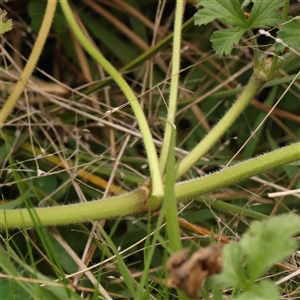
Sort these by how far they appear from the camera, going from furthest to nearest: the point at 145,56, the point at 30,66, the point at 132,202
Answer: the point at 145,56 → the point at 30,66 → the point at 132,202

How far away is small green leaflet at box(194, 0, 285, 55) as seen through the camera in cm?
92

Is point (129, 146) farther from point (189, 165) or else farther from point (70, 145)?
point (189, 165)

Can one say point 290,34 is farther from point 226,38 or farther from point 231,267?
point 231,267

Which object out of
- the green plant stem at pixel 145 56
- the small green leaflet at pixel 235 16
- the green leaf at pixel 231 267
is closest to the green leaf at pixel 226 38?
the small green leaflet at pixel 235 16

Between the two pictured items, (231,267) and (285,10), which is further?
(285,10)

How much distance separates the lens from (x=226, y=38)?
0.96 metres

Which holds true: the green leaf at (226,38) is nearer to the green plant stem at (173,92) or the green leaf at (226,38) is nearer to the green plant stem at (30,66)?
the green plant stem at (173,92)

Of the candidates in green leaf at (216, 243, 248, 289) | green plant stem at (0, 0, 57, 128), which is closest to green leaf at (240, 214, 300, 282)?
green leaf at (216, 243, 248, 289)

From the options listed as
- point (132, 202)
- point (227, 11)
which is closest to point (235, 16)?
point (227, 11)

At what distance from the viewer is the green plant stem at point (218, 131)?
0.96 m

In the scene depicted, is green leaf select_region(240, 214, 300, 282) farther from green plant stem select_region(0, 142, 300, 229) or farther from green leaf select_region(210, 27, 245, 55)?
green leaf select_region(210, 27, 245, 55)

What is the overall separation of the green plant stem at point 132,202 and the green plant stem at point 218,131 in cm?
6

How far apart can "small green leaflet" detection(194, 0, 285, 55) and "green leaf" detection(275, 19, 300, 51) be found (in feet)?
0.08

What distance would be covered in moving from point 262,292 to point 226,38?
53 cm
